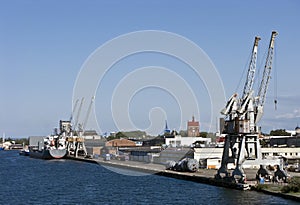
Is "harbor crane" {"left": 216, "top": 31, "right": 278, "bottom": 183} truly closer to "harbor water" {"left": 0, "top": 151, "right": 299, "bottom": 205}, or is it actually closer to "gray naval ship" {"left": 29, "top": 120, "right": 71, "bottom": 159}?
"harbor water" {"left": 0, "top": 151, "right": 299, "bottom": 205}

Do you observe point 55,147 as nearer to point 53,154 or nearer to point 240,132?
point 53,154

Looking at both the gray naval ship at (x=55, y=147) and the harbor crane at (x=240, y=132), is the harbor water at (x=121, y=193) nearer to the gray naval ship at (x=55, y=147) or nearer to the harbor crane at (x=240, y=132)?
the harbor crane at (x=240, y=132)

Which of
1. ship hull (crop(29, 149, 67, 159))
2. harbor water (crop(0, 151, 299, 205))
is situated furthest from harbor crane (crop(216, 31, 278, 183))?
ship hull (crop(29, 149, 67, 159))

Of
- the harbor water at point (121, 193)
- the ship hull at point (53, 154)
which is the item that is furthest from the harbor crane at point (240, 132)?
the ship hull at point (53, 154)

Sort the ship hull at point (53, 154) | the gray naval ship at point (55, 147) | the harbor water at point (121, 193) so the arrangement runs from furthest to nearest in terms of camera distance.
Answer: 1. the gray naval ship at point (55, 147)
2. the ship hull at point (53, 154)
3. the harbor water at point (121, 193)

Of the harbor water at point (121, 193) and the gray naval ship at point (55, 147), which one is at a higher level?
the gray naval ship at point (55, 147)

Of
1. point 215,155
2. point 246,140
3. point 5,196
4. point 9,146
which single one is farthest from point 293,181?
point 9,146

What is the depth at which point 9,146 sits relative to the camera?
7564 inches

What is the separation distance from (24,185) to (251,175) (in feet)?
64.9

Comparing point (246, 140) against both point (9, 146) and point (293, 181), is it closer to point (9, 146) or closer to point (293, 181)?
point (293, 181)

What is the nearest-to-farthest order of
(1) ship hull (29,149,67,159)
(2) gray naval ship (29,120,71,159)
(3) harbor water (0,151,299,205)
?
(3) harbor water (0,151,299,205) < (1) ship hull (29,149,67,159) < (2) gray naval ship (29,120,71,159)

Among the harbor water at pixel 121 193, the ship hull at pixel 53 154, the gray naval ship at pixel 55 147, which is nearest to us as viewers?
the harbor water at pixel 121 193

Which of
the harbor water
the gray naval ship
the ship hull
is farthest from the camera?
the gray naval ship

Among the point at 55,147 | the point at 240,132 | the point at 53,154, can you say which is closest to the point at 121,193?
the point at 240,132
